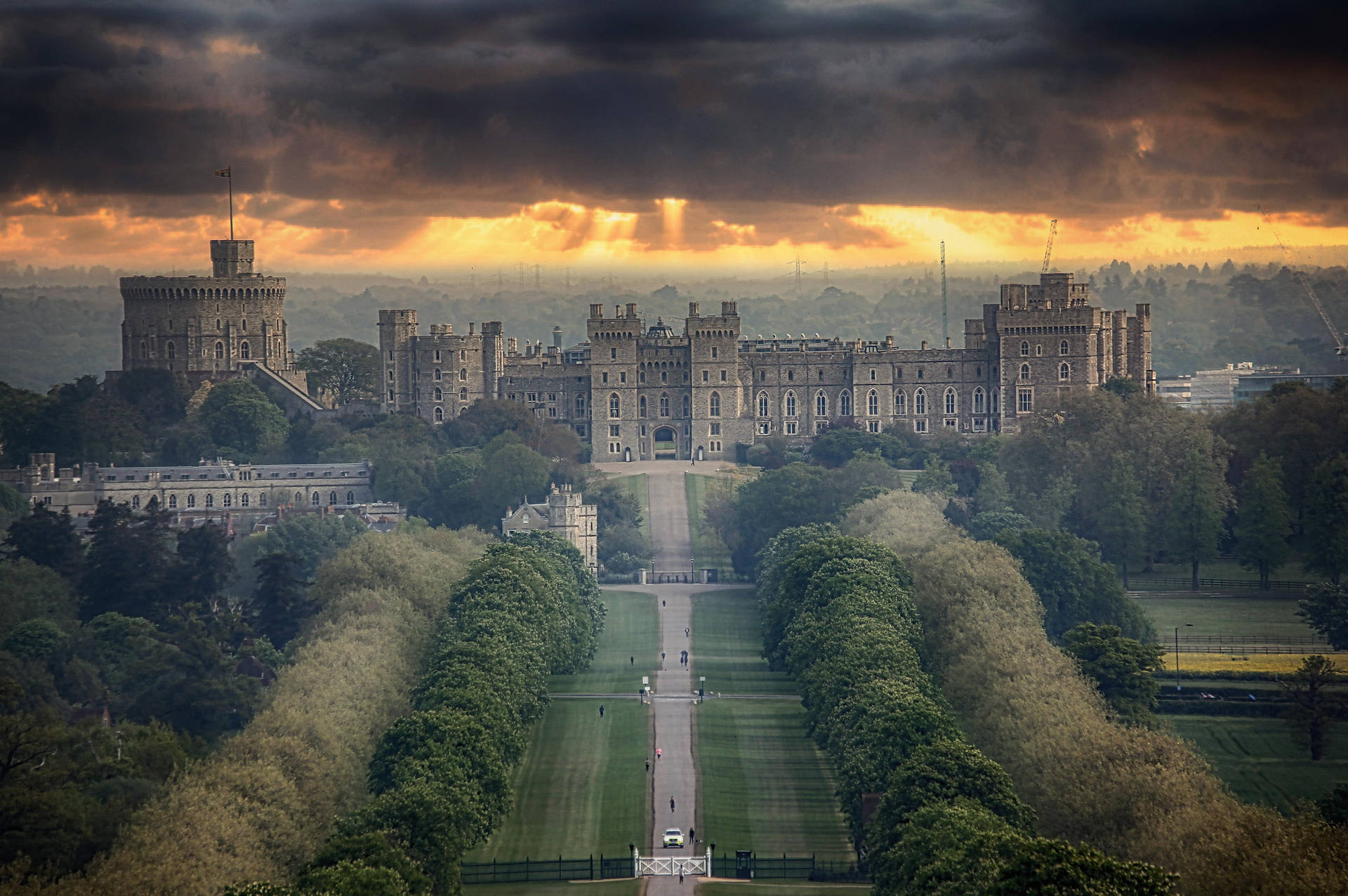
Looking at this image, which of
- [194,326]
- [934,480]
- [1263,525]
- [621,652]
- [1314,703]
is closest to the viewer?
[1314,703]

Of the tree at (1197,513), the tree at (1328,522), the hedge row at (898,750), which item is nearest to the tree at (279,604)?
the hedge row at (898,750)

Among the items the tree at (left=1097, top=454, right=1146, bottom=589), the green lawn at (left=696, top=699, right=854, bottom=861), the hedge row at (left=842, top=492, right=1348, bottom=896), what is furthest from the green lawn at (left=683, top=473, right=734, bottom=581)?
the green lawn at (left=696, top=699, right=854, bottom=861)

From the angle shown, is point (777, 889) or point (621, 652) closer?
point (777, 889)

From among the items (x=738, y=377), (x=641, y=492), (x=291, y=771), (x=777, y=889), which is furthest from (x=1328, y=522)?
(x=738, y=377)

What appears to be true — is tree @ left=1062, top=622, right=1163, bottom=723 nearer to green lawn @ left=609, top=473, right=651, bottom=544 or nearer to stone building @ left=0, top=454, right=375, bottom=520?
green lawn @ left=609, top=473, right=651, bottom=544

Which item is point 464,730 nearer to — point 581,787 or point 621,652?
point 581,787

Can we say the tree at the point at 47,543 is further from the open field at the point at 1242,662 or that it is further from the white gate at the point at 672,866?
the open field at the point at 1242,662

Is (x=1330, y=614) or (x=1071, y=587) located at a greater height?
(x=1071, y=587)
